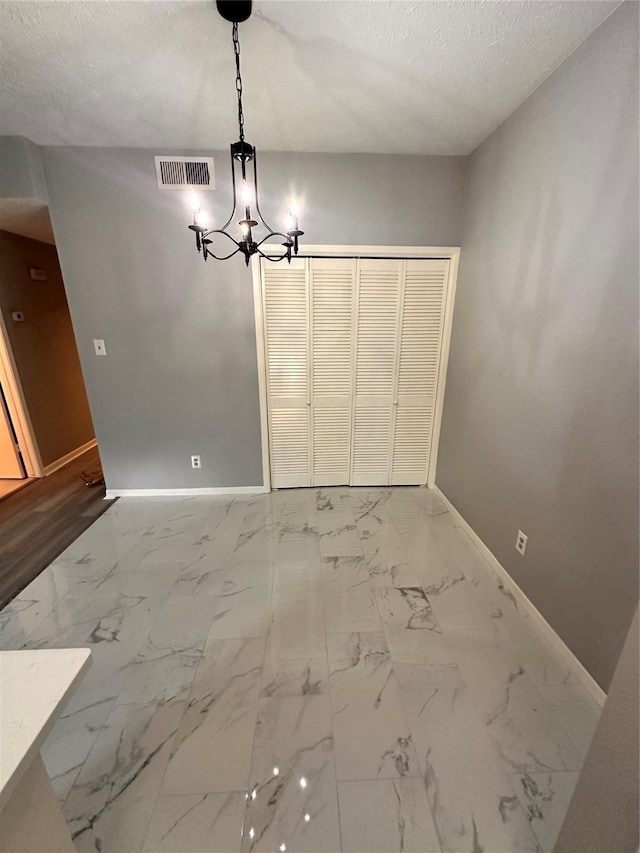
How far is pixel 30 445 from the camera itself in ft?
10.4

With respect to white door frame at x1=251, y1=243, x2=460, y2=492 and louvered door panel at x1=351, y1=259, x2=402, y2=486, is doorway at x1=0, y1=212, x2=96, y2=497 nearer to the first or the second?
white door frame at x1=251, y1=243, x2=460, y2=492

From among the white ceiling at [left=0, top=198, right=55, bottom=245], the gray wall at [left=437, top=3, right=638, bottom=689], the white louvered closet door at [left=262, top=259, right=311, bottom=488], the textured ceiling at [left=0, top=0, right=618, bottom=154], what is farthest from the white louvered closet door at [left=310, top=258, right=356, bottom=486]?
the white ceiling at [left=0, top=198, right=55, bottom=245]

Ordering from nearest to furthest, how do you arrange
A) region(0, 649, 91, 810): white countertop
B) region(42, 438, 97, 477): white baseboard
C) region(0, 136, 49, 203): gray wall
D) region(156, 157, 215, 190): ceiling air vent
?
region(0, 649, 91, 810): white countertop → region(0, 136, 49, 203): gray wall → region(156, 157, 215, 190): ceiling air vent → region(42, 438, 97, 477): white baseboard

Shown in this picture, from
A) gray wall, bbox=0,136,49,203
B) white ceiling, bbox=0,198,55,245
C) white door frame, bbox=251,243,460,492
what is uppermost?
gray wall, bbox=0,136,49,203

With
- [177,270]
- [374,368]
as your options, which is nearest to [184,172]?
[177,270]

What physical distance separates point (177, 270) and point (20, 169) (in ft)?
3.49

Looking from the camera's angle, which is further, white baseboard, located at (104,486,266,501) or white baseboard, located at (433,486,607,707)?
white baseboard, located at (104,486,266,501)

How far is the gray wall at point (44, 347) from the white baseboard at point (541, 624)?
4192 mm

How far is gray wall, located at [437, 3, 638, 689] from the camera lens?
3.93 feet

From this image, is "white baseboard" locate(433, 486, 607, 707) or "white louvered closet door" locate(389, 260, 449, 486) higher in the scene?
"white louvered closet door" locate(389, 260, 449, 486)

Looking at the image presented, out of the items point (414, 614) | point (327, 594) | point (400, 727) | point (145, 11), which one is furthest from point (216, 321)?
point (400, 727)

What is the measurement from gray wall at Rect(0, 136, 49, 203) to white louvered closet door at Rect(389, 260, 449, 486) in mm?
2624

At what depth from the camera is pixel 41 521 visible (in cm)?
252

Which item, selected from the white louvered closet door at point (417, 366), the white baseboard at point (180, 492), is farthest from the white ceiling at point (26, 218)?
the white louvered closet door at point (417, 366)
